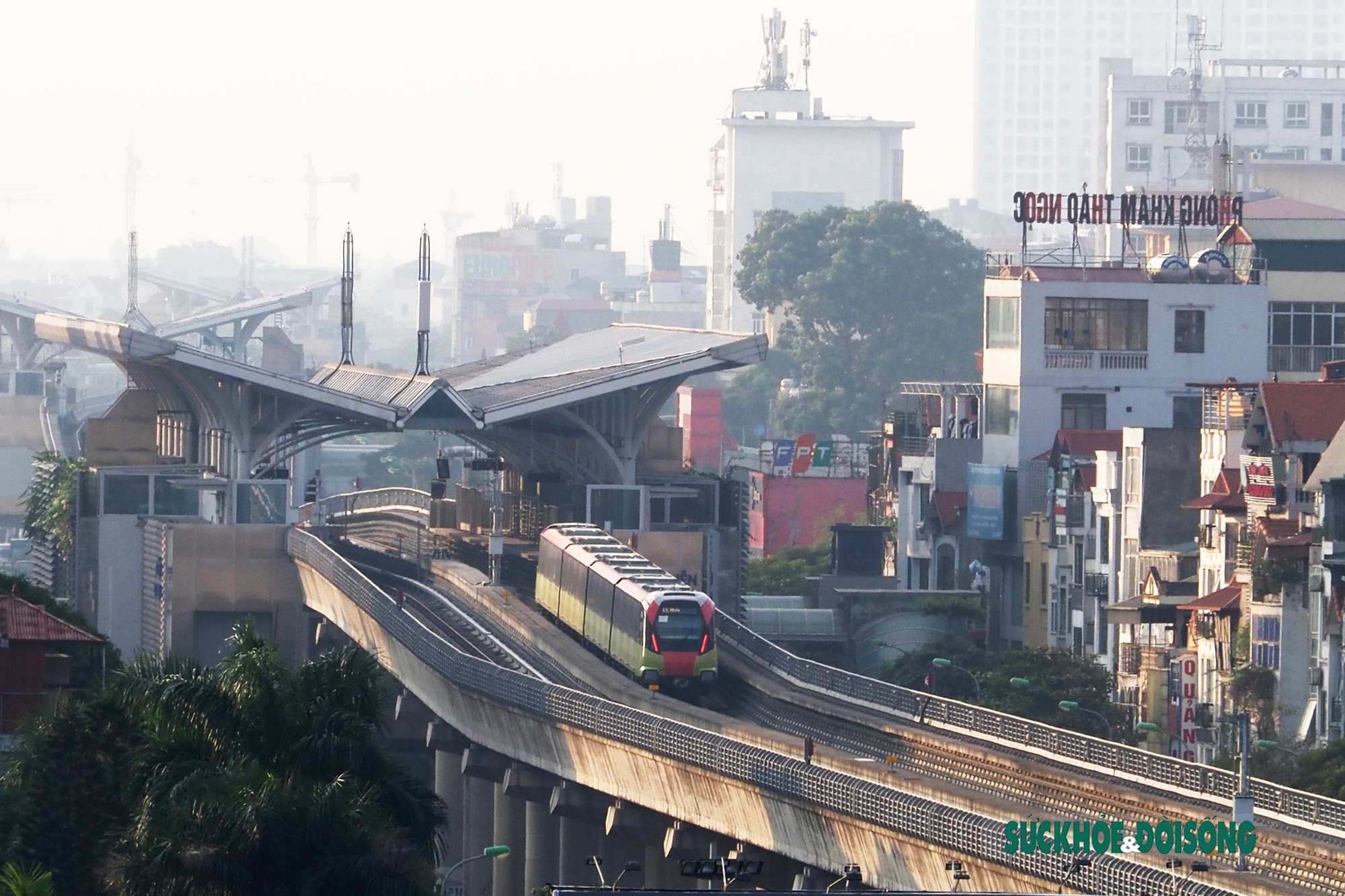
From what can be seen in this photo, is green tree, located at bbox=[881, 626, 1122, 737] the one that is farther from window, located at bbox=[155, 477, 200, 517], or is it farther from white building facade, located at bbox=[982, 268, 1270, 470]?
window, located at bbox=[155, 477, 200, 517]

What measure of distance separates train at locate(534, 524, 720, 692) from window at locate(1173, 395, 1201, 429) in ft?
102

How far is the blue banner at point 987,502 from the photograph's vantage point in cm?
10119

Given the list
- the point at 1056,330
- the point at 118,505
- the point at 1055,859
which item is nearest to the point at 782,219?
the point at 1056,330

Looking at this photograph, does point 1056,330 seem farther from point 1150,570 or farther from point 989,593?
point 1150,570

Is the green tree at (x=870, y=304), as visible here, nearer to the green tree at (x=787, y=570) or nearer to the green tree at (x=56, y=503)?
the green tree at (x=787, y=570)

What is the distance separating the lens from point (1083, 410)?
4055 inches

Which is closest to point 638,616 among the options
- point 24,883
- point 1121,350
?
point 24,883

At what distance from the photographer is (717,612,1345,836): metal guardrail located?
4459cm

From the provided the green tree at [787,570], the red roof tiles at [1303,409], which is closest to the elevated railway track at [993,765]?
the red roof tiles at [1303,409]

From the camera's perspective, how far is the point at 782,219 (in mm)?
197125

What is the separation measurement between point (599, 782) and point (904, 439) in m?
64.7

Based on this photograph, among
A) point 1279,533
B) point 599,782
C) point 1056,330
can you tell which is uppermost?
point 1056,330

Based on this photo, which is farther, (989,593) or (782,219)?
(782,219)

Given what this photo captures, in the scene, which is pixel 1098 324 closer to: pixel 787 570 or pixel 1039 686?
pixel 787 570
